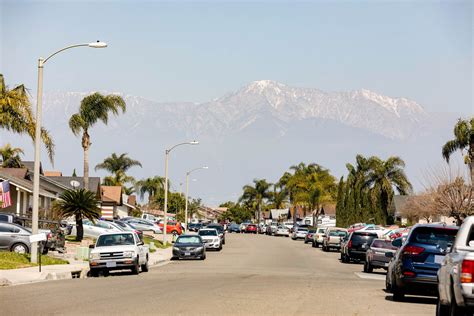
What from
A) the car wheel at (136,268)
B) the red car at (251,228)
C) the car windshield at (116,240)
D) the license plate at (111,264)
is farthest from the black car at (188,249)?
the red car at (251,228)

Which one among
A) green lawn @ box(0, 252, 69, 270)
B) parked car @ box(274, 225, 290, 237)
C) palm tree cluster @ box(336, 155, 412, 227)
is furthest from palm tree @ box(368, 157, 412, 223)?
green lawn @ box(0, 252, 69, 270)

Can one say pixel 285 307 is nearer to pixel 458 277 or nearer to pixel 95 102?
pixel 458 277

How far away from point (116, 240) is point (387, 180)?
69.6 metres

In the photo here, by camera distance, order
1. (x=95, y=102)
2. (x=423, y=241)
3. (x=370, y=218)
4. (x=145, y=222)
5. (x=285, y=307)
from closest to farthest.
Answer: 1. (x=285, y=307)
2. (x=423, y=241)
3. (x=95, y=102)
4. (x=145, y=222)
5. (x=370, y=218)

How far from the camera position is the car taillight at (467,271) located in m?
12.7

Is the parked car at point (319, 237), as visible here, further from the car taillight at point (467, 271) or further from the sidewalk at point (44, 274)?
the car taillight at point (467, 271)

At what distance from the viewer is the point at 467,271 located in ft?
41.9

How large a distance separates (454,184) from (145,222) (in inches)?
1211

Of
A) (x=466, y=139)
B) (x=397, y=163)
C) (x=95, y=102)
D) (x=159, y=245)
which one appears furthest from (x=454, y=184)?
(x=397, y=163)

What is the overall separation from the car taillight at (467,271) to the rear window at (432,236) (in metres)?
7.33

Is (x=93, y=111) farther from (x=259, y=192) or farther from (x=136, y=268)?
(x=259, y=192)

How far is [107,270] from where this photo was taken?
103ft

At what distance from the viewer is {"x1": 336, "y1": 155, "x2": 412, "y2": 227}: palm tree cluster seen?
97500 mm

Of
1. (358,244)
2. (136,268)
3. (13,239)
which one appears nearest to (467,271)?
(136,268)
